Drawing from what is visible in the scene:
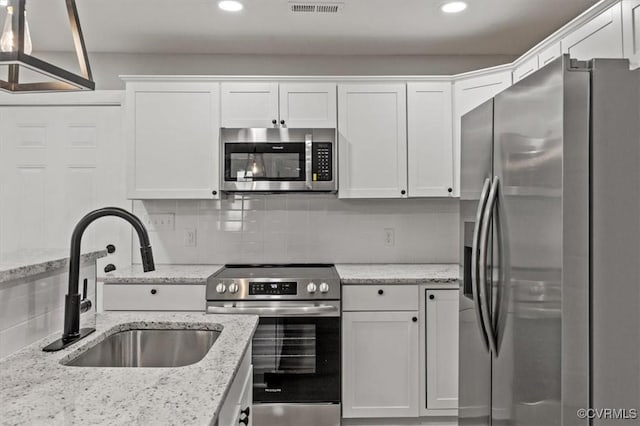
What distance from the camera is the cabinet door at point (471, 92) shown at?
2.94 meters

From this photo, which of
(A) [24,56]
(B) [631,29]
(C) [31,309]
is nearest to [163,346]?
(C) [31,309]

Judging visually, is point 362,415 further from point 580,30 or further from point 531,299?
point 580,30

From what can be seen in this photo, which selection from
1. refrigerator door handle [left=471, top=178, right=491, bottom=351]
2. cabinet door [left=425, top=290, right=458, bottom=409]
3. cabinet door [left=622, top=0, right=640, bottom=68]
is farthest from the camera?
cabinet door [left=425, top=290, right=458, bottom=409]

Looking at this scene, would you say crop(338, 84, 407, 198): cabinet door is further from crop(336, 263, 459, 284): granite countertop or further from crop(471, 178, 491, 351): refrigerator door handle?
crop(471, 178, 491, 351): refrigerator door handle

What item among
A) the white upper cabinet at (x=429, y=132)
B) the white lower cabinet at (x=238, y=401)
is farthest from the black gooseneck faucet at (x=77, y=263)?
the white upper cabinet at (x=429, y=132)

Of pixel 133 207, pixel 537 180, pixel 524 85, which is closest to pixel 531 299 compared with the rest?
pixel 537 180

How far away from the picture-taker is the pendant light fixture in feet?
3.70

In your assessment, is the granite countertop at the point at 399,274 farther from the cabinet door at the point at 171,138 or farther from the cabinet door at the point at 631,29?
the cabinet door at the point at 631,29

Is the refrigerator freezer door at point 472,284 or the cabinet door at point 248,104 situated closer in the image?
the refrigerator freezer door at point 472,284

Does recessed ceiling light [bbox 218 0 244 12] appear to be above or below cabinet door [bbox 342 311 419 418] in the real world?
above

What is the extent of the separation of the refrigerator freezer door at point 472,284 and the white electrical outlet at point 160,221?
226 centimetres

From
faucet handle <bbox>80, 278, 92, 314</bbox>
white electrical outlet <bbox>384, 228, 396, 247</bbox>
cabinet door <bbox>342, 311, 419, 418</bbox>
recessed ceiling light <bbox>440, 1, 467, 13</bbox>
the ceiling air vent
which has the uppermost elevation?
recessed ceiling light <bbox>440, 1, 467, 13</bbox>

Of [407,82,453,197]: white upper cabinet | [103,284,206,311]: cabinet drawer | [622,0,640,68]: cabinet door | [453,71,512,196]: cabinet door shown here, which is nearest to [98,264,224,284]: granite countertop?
[103,284,206,311]: cabinet drawer

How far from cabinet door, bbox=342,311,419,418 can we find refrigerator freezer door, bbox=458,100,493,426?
0.78 m
